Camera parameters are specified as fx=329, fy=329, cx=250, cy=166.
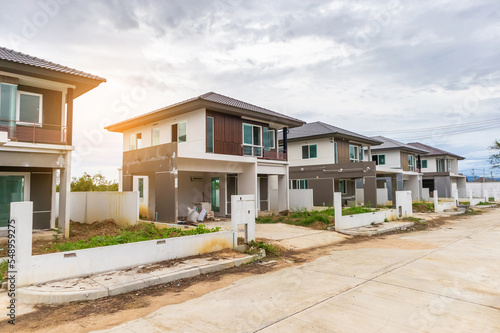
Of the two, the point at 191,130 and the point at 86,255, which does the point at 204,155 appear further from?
the point at 86,255

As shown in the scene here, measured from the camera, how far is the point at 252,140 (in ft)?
63.5

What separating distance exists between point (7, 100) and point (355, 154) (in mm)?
25263

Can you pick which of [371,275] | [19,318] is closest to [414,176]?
[371,275]

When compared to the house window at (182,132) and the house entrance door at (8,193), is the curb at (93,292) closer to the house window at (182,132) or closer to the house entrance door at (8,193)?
the house entrance door at (8,193)

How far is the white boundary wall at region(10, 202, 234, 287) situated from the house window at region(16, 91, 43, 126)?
715 centimetres

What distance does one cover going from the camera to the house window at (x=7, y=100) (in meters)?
11.0

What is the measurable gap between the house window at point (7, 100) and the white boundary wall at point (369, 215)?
12.3m

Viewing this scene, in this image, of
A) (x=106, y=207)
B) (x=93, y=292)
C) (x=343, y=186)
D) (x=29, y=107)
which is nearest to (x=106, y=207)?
(x=106, y=207)

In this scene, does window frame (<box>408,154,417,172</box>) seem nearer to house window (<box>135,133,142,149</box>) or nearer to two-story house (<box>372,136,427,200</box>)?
two-story house (<box>372,136,427,200</box>)

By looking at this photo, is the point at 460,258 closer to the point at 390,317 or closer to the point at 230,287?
the point at 390,317

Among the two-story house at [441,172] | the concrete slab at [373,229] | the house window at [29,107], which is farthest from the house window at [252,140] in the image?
the two-story house at [441,172]

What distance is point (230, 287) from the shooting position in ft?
21.0

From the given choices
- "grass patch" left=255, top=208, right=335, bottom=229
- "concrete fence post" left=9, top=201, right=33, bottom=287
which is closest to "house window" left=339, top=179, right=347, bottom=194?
"grass patch" left=255, top=208, right=335, bottom=229

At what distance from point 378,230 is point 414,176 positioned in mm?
24986
